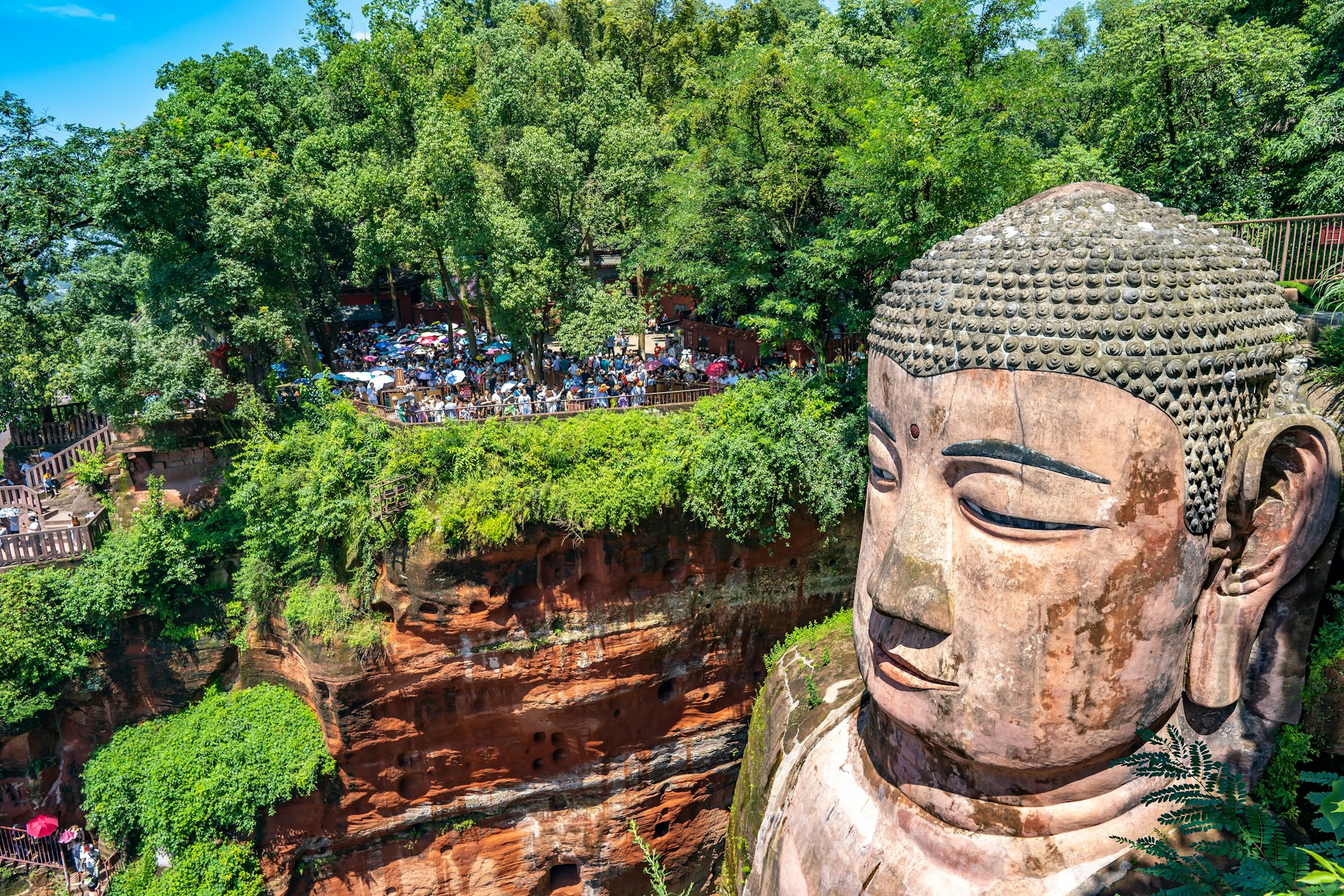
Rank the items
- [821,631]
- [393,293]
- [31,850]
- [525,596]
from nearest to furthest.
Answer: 1. [821,631]
2. [525,596]
3. [31,850]
4. [393,293]

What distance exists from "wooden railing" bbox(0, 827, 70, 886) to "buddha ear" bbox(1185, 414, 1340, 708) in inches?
810

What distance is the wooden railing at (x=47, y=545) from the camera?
53.9 ft

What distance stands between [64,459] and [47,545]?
180 inches

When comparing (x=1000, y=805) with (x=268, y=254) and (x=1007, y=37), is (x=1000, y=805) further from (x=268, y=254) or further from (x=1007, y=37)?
(x=268, y=254)

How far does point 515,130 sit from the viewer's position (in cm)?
2020

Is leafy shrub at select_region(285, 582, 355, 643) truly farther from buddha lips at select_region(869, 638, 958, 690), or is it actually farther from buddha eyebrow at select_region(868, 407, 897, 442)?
buddha eyebrow at select_region(868, 407, 897, 442)

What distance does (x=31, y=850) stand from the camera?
1697 centimetres

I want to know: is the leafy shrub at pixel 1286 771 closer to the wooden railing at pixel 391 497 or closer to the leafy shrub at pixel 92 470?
the wooden railing at pixel 391 497

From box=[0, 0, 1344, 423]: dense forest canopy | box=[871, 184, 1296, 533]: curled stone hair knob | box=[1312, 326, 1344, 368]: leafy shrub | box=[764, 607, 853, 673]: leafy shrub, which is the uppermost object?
box=[0, 0, 1344, 423]: dense forest canopy

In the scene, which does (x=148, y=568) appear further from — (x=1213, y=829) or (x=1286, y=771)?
(x=1286, y=771)

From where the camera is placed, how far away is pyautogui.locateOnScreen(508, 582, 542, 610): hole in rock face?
14914mm

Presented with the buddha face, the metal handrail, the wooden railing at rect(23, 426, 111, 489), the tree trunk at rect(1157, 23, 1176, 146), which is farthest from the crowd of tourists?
the buddha face

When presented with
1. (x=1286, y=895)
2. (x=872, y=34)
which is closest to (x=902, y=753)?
(x=1286, y=895)

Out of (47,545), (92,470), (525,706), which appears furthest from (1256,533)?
(92,470)
